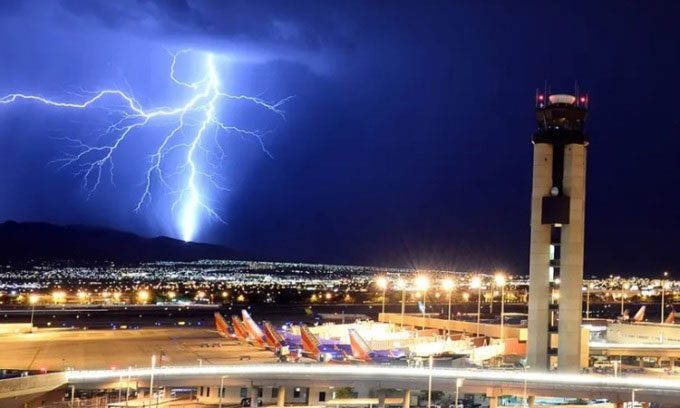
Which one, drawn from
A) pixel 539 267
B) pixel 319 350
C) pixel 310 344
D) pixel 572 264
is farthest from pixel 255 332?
pixel 572 264

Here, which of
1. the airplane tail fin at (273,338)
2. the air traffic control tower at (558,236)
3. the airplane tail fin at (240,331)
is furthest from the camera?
the airplane tail fin at (240,331)

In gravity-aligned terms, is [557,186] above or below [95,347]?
above

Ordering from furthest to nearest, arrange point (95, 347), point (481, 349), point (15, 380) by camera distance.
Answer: point (95, 347), point (481, 349), point (15, 380)

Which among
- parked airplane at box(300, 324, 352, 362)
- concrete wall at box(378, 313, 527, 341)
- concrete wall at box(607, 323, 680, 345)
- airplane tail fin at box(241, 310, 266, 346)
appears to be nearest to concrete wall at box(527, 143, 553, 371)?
parked airplane at box(300, 324, 352, 362)

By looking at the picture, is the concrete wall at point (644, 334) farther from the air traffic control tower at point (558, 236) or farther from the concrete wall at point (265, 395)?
the concrete wall at point (265, 395)

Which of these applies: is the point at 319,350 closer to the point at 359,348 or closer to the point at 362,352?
the point at 359,348

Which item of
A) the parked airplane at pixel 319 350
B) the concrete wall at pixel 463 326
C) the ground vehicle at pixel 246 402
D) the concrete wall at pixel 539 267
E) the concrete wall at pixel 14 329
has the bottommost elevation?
the ground vehicle at pixel 246 402

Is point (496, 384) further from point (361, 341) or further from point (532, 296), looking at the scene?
point (361, 341)

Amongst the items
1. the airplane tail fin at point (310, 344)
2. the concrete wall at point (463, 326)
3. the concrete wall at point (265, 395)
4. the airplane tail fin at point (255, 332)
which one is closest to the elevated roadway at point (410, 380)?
the concrete wall at point (265, 395)

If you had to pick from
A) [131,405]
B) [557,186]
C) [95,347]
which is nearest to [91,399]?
[131,405]
